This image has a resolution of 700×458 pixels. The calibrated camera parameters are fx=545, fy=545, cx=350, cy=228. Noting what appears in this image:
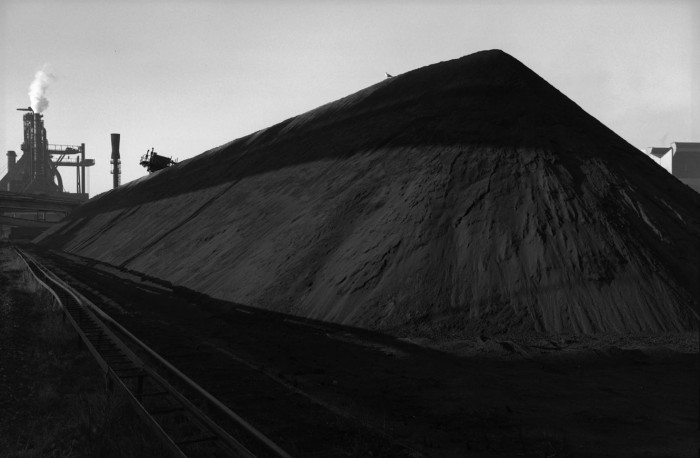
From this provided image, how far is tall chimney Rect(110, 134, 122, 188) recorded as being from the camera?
84.7 m

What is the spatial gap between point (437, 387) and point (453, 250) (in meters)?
6.08

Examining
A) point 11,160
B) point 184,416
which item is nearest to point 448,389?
point 184,416

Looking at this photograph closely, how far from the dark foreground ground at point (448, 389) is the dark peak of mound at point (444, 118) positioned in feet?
27.6

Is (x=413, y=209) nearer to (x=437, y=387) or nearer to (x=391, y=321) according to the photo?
(x=391, y=321)

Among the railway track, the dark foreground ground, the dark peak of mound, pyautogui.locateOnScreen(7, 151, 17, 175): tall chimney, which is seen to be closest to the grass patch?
the railway track

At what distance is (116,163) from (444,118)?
77967 mm

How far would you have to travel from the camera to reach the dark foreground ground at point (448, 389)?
5.97 m

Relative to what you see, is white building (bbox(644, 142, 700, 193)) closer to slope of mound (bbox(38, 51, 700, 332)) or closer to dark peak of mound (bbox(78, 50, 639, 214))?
dark peak of mound (bbox(78, 50, 639, 214))

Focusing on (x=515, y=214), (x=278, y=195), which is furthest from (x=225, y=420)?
(x=278, y=195)

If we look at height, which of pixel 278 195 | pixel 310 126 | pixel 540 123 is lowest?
pixel 278 195

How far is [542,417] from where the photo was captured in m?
6.77

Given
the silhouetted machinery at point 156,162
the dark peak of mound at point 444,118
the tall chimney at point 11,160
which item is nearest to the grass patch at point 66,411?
the dark peak of mound at point 444,118

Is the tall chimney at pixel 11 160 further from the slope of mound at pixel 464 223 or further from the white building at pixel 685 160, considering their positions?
the white building at pixel 685 160

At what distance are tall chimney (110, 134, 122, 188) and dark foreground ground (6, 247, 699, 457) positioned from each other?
3087 inches
